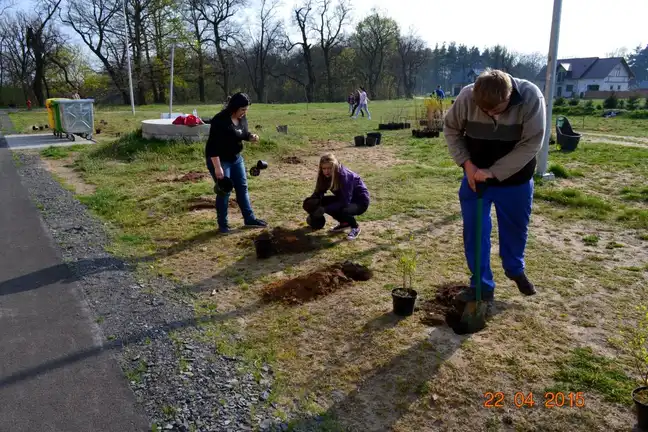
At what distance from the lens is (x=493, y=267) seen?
496cm

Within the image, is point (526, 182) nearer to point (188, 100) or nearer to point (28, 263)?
point (28, 263)

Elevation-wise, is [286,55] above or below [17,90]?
above

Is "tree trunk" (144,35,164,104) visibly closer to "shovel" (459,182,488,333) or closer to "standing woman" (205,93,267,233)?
"standing woman" (205,93,267,233)

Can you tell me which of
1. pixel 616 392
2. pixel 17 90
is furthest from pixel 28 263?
pixel 17 90

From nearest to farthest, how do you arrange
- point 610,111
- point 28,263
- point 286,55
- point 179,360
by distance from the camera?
1. point 179,360
2. point 28,263
3. point 610,111
4. point 286,55

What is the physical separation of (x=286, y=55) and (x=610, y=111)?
41184 mm

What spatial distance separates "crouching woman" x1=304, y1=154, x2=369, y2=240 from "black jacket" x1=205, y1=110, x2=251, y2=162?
1.12 m

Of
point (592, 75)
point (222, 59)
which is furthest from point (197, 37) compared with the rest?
point (592, 75)

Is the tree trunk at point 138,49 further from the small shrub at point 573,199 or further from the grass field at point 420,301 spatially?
the small shrub at point 573,199

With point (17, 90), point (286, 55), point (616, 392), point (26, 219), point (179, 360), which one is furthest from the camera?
point (286, 55)

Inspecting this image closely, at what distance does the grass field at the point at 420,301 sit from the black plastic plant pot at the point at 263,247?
0.45ft

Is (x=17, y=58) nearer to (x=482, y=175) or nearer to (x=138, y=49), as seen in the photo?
(x=138, y=49)

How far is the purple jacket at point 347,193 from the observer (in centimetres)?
585
